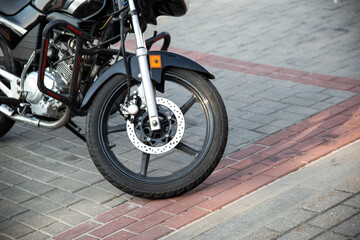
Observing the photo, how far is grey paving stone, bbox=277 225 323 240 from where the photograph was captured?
3576 millimetres

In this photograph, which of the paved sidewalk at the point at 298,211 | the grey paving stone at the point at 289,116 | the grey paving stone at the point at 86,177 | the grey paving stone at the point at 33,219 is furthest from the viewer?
the grey paving stone at the point at 289,116

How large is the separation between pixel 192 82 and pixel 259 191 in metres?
0.88

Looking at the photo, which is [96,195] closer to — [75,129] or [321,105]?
[75,129]

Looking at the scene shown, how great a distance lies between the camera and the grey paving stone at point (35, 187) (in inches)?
177

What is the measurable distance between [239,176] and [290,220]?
801 mm

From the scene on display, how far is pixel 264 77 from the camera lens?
6590mm

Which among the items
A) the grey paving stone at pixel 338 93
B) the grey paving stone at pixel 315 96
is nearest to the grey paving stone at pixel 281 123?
Answer: the grey paving stone at pixel 315 96

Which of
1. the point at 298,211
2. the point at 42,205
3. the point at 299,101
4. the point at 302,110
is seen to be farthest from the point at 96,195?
the point at 299,101

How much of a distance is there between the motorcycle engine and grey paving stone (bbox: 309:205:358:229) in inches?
77.5

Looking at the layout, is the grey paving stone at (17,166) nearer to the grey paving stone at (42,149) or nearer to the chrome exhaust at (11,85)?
the grey paving stone at (42,149)

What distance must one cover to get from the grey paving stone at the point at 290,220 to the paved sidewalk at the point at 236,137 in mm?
437

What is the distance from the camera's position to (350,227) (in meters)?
3.62

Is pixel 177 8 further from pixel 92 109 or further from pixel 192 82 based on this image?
pixel 92 109

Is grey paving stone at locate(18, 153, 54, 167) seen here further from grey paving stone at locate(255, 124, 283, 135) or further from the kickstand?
grey paving stone at locate(255, 124, 283, 135)
